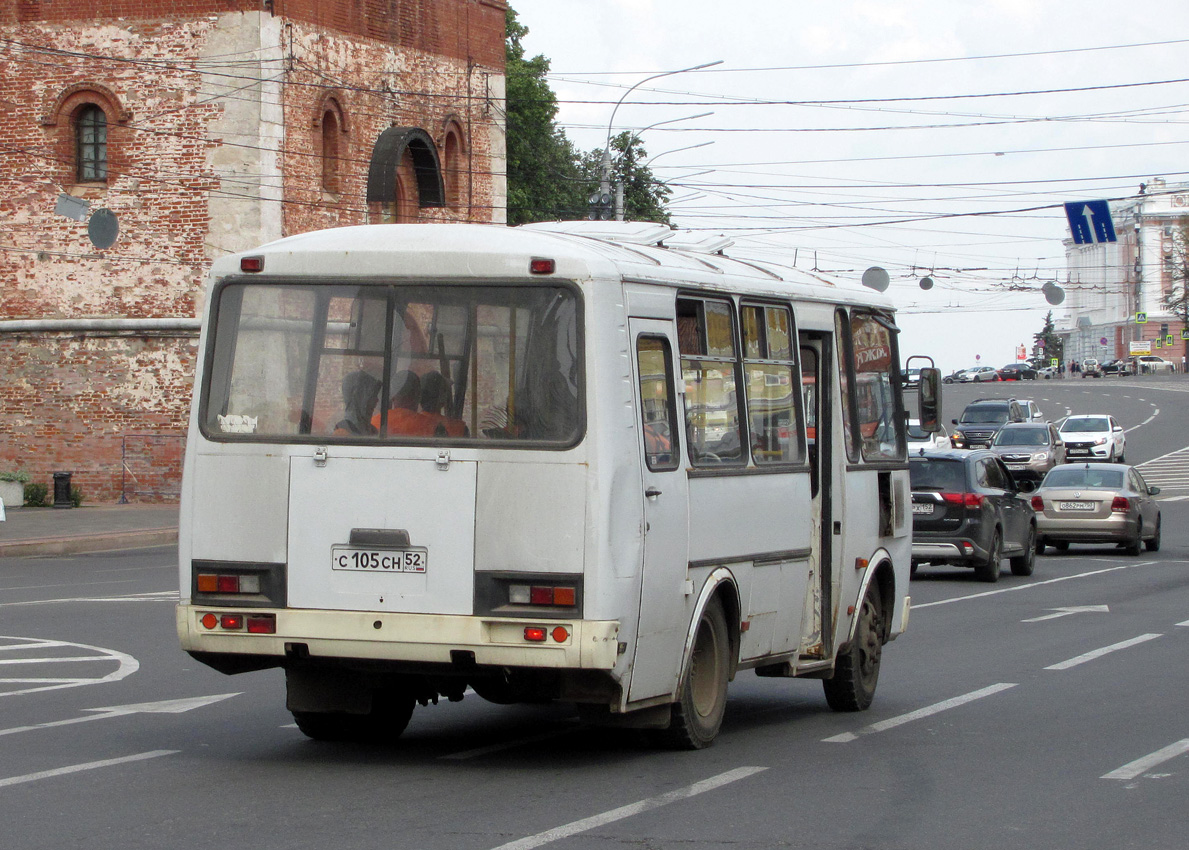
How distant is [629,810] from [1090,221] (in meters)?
36.9

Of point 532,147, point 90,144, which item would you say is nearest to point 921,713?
point 90,144

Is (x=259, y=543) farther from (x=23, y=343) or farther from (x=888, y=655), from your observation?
(x=23, y=343)

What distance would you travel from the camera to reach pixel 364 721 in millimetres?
9508

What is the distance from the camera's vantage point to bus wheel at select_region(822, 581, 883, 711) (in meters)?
11.3

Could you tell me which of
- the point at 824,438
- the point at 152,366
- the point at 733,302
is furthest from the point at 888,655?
the point at 152,366

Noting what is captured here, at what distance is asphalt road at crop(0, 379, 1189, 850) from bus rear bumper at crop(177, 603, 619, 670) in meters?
0.58

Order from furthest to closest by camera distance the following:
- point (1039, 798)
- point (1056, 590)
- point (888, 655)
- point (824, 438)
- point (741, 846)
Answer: point (1056, 590) < point (888, 655) < point (824, 438) < point (1039, 798) < point (741, 846)

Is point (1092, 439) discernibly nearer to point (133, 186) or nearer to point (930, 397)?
point (133, 186)

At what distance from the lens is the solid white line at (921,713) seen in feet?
33.4

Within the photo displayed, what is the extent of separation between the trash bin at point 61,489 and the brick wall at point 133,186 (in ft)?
4.11

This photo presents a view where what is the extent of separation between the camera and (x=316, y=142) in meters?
37.1

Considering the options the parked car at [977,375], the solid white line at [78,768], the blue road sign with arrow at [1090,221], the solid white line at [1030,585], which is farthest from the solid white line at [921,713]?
the parked car at [977,375]

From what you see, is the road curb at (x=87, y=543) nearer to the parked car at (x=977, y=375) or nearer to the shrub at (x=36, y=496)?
the shrub at (x=36, y=496)

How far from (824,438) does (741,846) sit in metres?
4.47
